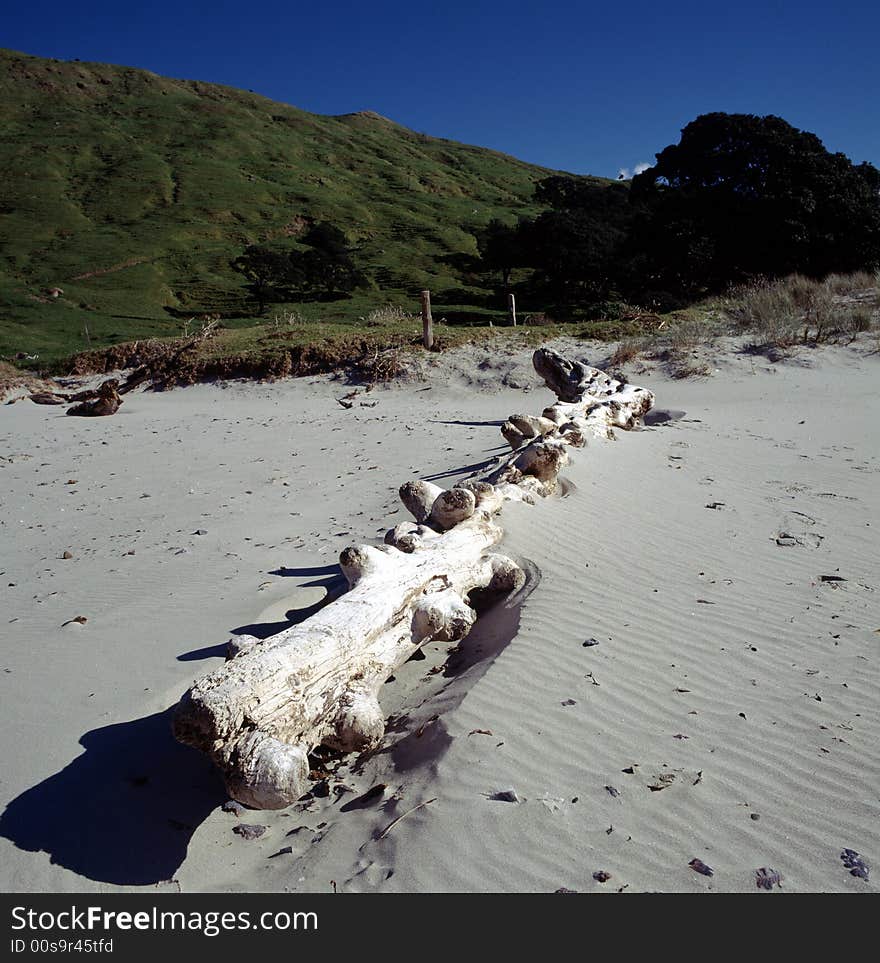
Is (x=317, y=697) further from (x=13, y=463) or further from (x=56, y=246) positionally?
(x=56, y=246)

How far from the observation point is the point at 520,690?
11.8 feet

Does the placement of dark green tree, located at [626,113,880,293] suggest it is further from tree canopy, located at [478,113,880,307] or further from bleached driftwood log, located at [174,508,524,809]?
bleached driftwood log, located at [174,508,524,809]

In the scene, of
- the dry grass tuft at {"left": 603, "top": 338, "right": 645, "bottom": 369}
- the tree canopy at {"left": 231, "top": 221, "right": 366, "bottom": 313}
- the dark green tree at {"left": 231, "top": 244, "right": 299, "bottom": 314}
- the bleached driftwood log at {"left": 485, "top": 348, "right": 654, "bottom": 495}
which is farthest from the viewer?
the tree canopy at {"left": 231, "top": 221, "right": 366, "bottom": 313}

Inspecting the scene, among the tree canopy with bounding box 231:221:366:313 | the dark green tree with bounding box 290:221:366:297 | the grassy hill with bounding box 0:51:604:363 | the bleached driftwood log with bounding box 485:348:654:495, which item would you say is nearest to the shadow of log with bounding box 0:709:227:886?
the bleached driftwood log with bounding box 485:348:654:495

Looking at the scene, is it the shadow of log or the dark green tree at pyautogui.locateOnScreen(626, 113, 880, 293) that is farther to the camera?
the dark green tree at pyautogui.locateOnScreen(626, 113, 880, 293)

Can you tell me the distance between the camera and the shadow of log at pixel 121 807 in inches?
105

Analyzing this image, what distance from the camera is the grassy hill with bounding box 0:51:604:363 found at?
122 feet

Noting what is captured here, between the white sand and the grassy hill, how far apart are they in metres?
20.6

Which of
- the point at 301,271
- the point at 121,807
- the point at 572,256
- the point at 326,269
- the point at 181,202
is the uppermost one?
the point at 181,202

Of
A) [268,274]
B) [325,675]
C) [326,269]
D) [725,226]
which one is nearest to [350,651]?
[325,675]

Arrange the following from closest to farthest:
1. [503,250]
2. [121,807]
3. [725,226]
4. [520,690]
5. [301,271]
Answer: [121,807], [520,690], [725,226], [503,250], [301,271]

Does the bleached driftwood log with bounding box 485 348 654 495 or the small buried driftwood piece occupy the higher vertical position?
the bleached driftwood log with bounding box 485 348 654 495

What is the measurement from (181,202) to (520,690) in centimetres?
6293

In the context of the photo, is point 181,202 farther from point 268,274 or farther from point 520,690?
point 520,690
